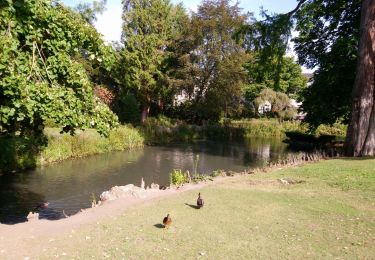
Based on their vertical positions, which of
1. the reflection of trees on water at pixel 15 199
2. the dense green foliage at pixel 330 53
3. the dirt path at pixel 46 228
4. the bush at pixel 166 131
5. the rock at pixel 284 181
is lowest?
the reflection of trees on water at pixel 15 199

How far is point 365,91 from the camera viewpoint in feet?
65.5

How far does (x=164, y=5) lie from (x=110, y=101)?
11.8m

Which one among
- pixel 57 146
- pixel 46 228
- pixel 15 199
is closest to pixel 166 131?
pixel 57 146

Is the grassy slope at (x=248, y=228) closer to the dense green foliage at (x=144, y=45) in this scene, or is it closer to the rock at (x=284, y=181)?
the rock at (x=284, y=181)

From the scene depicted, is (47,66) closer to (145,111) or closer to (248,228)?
(248,228)

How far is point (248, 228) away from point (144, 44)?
33.6 meters

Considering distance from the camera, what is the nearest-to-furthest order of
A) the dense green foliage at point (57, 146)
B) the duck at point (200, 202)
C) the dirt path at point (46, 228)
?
the dirt path at point (46, 228)
the duck at point (200, 202)
the dense green foliage at point (57, 146)

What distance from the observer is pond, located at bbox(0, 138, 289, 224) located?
1576 centimetres

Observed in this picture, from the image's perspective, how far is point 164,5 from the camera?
41.8 meters

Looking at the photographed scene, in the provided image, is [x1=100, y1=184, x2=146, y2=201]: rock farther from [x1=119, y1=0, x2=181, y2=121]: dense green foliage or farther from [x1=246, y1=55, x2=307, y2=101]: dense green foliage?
[x1=246, y1=55, x2=307, y2=101]: dense green foliage

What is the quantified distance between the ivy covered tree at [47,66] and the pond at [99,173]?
4.84 meters

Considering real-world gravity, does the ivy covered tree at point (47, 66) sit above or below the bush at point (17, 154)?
above

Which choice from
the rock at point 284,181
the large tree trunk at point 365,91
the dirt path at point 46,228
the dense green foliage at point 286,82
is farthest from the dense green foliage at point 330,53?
the dense green foliage at point 286,82

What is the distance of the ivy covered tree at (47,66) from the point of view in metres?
8.84
